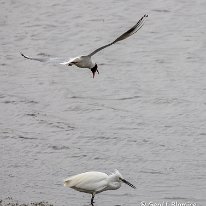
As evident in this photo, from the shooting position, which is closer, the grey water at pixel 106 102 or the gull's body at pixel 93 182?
the gull's body at pixel 93 182

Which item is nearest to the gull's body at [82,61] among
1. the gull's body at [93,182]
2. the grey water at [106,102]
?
the grey water at [106,102]

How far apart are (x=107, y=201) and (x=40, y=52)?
21.1 feet

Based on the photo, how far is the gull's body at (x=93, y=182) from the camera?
31.9 feet

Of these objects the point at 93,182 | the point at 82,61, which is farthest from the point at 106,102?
the point at 93,182

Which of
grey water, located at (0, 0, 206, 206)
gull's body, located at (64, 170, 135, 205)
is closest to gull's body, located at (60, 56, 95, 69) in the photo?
grey water, located at (0, 0, 206, 206)

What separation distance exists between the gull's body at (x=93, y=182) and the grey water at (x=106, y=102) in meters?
0.20

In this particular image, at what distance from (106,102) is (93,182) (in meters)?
4.10

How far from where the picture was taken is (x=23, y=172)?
11.0 metres

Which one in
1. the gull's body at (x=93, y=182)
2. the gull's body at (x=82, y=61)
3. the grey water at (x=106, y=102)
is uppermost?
the gull's body at (x=82, y=61)

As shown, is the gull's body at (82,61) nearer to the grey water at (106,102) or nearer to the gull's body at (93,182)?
the grey water at (106,102)

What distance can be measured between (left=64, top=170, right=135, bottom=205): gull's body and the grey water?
202mm

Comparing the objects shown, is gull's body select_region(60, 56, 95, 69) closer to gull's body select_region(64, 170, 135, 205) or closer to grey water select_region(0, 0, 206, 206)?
grey water select_region(0, 0, 206, 206)

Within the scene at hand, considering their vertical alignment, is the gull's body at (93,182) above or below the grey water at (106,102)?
above

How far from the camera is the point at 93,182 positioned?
9.79 meters
